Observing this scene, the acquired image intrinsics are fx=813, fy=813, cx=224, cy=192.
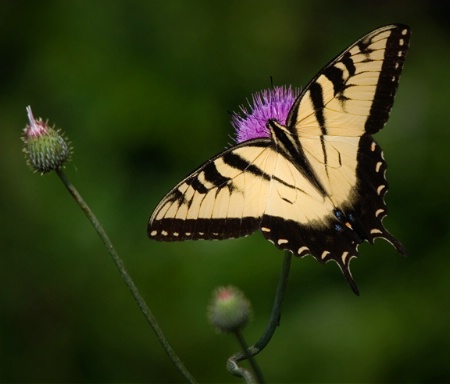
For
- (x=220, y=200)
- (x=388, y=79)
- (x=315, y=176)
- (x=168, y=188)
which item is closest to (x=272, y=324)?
(x=220, y=200)

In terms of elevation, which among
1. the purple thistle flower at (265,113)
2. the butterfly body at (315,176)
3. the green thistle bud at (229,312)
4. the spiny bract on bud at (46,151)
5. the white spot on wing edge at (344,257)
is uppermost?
the spiny bract on bud at (46,151)

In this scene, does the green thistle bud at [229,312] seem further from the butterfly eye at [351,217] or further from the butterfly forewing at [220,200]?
the butterfly eye at [351,217]

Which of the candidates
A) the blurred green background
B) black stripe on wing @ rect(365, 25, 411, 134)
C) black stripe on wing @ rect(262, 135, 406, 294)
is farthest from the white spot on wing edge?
the blurred green background

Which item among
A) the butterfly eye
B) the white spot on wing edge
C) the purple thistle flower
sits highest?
the purple thistle flower

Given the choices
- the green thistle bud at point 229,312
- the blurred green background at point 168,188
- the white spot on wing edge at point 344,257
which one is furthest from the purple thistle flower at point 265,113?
the blurred green background at point 168,188

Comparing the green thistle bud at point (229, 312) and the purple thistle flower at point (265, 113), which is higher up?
the purple thistle flower at point (265, 113)

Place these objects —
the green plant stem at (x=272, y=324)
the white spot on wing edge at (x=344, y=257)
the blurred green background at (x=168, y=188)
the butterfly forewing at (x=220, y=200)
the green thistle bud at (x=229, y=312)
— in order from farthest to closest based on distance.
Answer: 1. the blurred green background at (x=168, y=188)
2. the green thistle bud at (x=229, y=312)
3. the white spot on wing edge at (x=344, y=257)
4. the butterfly forewing at (x=220, y=200)
5. the green plant stem at (x=272, y=324)

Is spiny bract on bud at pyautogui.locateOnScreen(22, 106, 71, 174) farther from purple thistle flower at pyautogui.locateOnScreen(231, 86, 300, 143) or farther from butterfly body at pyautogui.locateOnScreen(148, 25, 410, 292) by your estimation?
purple thistle flower at pyautogui.locateOnScreen(231, 86, 300, 143)
